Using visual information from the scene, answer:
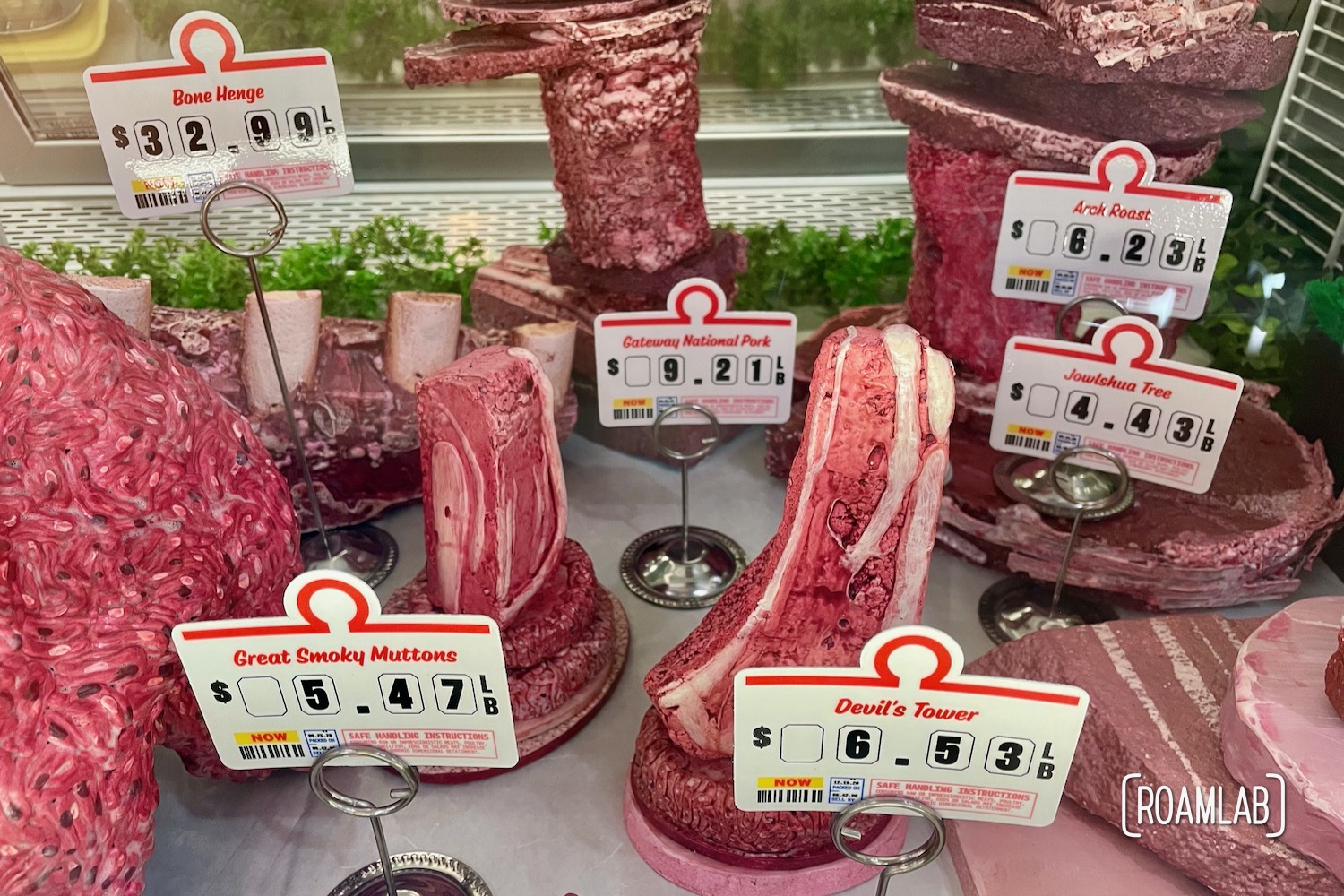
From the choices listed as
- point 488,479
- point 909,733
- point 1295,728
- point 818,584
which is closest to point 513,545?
point 488,479

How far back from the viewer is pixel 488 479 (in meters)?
1.66

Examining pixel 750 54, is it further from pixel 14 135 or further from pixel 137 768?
pixel 137 768

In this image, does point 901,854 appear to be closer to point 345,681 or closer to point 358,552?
point 345,681

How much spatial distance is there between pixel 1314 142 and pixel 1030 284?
81 cm

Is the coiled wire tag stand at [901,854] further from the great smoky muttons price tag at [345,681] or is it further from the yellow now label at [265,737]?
the yellow now label at [265,737]

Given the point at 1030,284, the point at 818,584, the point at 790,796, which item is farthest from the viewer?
the point at 1030,284

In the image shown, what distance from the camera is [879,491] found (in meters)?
1.34

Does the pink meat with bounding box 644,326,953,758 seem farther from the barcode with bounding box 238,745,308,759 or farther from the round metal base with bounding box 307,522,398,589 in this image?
the round metal base with bounding box 307,522,398,589

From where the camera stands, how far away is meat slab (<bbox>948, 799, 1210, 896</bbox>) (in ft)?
5.00

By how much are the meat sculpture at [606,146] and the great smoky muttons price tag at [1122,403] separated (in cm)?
83

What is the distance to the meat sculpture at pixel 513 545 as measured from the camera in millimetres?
1637

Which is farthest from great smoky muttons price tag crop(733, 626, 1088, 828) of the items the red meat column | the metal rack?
the metal rack

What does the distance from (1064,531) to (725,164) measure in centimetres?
139

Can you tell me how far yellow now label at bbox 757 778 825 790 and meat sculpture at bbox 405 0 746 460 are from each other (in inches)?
51.6
